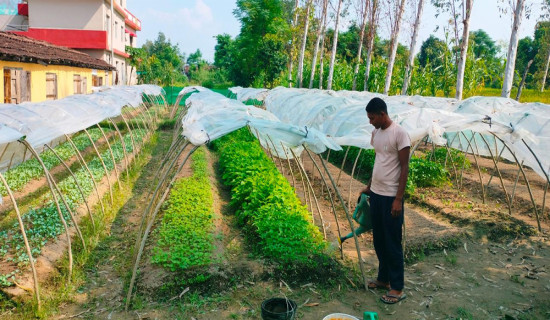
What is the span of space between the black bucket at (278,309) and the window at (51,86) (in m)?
18.3

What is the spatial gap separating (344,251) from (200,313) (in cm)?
301

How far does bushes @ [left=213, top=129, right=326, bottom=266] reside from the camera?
6.26 metres

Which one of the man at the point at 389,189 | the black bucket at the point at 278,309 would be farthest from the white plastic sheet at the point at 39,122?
the man at the point at 389,189

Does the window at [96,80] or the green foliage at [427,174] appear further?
the window at [96,80]

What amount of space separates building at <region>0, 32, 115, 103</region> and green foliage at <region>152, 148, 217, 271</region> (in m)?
8.53

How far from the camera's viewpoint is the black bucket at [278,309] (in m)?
4.18

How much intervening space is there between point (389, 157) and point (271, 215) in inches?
101

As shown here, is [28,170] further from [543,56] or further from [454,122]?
[543,56]

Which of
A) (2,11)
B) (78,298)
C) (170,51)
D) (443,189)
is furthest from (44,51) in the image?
(170,51)

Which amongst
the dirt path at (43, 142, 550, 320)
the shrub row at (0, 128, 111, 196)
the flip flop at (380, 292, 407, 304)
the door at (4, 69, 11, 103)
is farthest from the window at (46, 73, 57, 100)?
the flip flop at (380, 292, 407, 304)

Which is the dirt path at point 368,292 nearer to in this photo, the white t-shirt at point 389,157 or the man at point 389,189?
the man at point 389,189

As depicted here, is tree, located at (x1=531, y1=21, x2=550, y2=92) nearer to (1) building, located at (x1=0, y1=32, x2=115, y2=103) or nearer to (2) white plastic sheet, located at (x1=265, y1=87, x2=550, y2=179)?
(2) white plastic sheet, located at (x1=265, y1=87, x2=550, y2=179)

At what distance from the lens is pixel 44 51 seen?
17.6 metres

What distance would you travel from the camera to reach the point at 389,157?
16.8 ft
